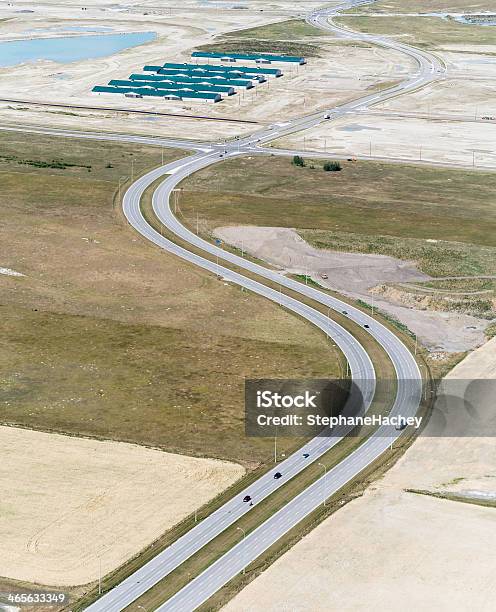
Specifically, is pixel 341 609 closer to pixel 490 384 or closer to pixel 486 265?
pixel 490 384

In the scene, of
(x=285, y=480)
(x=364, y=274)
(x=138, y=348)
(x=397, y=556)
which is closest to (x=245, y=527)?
(x=285, y=480)

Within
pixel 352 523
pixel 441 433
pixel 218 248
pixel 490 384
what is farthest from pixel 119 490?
pixel 218 248

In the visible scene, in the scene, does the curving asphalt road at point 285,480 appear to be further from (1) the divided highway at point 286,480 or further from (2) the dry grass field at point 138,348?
(2) the dry grass field at point 138,348

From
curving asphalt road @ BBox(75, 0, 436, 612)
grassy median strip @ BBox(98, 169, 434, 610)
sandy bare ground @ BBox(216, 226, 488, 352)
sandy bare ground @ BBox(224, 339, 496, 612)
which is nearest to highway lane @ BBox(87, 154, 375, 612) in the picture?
curving asphalt road @ BBox(75, 0, 436, 612)

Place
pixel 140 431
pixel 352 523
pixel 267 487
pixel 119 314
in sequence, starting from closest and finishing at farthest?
pixel 352 523
pixel 267 487
pixel 140 431
pixel 119 314

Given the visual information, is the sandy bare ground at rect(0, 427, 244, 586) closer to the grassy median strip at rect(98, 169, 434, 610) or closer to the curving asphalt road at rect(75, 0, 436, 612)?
the curving asphalt road at rect(75, 0, 436, 612)

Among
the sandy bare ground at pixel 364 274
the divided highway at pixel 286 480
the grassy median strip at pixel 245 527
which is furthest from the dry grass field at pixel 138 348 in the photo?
the sandy bare ground at pixel 364 274

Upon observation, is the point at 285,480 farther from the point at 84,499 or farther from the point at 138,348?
the point at 138,348
